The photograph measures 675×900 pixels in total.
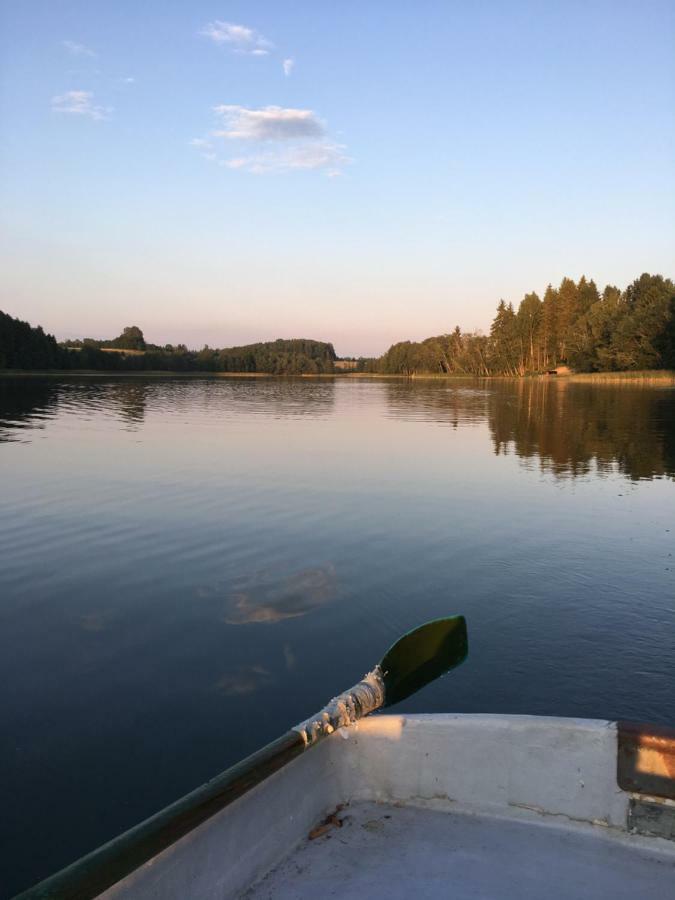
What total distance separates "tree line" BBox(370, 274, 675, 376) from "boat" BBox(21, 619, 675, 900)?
332 ft

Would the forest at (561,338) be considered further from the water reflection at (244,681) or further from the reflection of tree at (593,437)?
the water reflection at (244,681)

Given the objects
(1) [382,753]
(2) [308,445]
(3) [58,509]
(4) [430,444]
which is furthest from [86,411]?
(1) [382,753]

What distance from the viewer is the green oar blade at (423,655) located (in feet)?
16.7

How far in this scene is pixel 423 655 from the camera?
5332 millimetres

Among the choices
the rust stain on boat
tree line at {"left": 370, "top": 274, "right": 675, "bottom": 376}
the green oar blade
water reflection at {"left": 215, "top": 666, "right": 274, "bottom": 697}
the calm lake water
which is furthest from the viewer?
tree line at {"left": 370, "top": 274, "right": 675, "bottom": 376}

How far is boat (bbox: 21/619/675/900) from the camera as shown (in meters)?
3.30

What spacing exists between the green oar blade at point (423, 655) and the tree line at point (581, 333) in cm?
10001

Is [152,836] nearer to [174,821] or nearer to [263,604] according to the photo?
[174,821]

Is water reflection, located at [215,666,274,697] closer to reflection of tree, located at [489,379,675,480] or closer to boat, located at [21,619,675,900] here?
boat, located at [21,619,675,900]

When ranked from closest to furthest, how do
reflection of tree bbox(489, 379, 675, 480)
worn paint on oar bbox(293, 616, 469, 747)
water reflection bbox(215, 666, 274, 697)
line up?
worn paint on oar bbox(293, 616, 469, 747) < water reflection bbox(215, 666, 274, 697) < reflection of tree bbox(489, 379, 675, 480)

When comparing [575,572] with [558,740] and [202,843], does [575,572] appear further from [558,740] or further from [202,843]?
[202,843]

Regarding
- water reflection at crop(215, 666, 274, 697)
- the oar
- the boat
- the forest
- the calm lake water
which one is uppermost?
the forest

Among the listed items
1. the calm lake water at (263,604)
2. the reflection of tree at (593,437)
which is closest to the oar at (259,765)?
the calm lake water at (263,604)

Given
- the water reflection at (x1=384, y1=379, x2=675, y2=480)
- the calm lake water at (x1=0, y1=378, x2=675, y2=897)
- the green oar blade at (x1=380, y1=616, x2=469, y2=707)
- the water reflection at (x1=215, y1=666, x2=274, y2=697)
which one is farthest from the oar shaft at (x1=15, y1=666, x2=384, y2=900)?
the water reflection at (x1=384, y1=379, x2=675, y2=480)
